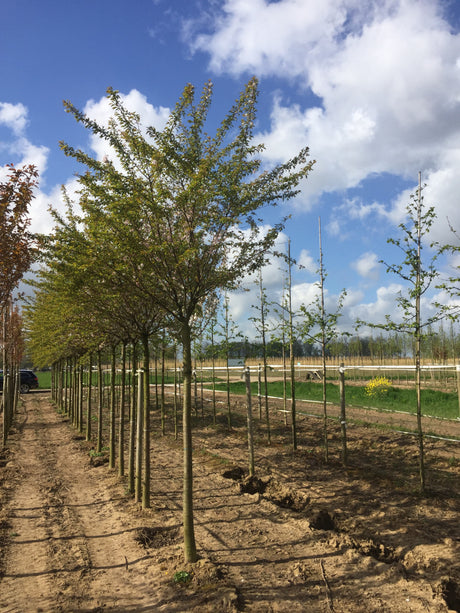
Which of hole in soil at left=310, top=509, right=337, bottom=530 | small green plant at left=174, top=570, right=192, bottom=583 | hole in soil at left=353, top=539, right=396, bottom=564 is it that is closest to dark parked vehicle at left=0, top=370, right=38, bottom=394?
hole in soil at left=310, top=509, right=337, bottom=530

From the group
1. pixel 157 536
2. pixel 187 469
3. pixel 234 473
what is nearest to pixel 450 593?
pixel 187 469

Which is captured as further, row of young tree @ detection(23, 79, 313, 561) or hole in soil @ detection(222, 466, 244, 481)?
hole in soil @ detection(222, 466, 244, 481)

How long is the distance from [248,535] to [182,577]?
4.83 feet

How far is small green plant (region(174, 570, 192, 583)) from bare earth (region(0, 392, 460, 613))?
4cm

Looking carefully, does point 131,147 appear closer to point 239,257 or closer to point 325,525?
point 239,257

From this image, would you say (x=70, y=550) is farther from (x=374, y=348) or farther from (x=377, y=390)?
(x=374, y=348)

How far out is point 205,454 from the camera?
10859 millimetres

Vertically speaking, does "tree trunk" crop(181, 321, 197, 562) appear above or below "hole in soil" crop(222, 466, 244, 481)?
above

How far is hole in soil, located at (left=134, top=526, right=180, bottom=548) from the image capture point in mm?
5785

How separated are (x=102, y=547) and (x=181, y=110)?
585cm

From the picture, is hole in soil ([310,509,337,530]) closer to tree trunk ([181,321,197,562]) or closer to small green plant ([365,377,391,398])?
tree trunk ([181,321,197,562])

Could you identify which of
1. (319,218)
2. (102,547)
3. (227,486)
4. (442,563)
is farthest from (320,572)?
(319,218)

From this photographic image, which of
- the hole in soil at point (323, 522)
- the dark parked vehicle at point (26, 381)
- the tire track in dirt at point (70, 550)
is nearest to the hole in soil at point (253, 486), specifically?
the hole in soil at point (323, 522)

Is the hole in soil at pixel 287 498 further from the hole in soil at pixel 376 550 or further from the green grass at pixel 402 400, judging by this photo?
the green grass at pixel 402 400
